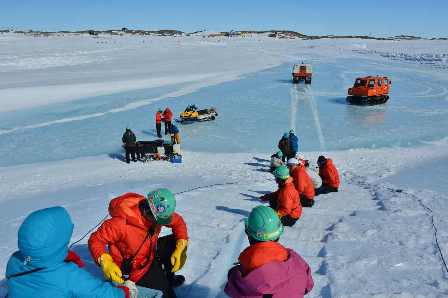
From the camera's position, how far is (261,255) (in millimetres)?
2613

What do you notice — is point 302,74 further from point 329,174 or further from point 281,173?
point 281,173

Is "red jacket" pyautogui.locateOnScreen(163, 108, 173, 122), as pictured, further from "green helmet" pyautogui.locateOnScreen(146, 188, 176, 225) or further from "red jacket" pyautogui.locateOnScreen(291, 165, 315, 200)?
"green helmet" pyautogui.locateOnScreen(146, 188, 176, 225)

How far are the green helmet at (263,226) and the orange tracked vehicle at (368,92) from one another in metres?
19.5

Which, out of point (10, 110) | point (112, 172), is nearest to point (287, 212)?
point (112, 172)

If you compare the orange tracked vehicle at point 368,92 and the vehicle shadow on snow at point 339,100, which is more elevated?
the orange tracked vehicle at point 368,92

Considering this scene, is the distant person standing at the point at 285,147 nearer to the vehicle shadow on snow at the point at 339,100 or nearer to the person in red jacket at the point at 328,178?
the person in red jacket at the point at 328,178

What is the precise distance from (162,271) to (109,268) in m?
0.58

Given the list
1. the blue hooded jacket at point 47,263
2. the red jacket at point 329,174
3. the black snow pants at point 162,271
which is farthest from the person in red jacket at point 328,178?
the blue hooded jacket at point 47,263

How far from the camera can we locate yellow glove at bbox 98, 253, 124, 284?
10.7 feet

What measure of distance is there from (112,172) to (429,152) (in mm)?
8851

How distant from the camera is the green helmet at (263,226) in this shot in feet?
8.87

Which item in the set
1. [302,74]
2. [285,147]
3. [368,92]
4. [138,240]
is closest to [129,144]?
[285,147]

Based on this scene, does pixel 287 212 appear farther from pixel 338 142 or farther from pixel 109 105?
pixel 109 105

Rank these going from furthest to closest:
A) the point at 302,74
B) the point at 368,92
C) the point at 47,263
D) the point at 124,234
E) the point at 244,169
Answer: the point at 302,74 → the point at 368,92 → the point at 244,169 → the point at 124,234 → the point at 47,263
